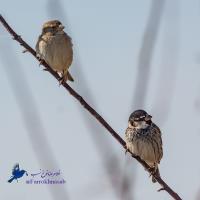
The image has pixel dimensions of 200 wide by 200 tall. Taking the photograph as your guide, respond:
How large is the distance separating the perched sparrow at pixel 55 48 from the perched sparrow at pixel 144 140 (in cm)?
112

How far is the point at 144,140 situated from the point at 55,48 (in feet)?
5.89

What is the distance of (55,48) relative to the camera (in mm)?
8289

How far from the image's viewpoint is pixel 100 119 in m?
3.37

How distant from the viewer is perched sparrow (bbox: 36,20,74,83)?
8109 mm

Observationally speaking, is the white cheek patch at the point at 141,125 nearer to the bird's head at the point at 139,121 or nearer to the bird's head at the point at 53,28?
the bird's head at the point at 139,121

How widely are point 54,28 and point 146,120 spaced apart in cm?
200

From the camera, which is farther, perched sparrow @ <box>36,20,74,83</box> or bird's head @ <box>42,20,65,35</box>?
bird's head @ <box>42,20,65,35</box>

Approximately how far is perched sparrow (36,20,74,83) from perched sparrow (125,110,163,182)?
1.12m

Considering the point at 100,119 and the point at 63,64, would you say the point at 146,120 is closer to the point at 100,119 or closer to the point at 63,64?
the point at 63,64

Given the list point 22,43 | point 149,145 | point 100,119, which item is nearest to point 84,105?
point 100,119

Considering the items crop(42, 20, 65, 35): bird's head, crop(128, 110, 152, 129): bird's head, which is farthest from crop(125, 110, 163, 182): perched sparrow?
crop(42, 20, 65, 35): bird's head

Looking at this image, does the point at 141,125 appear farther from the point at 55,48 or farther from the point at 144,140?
the point at 55,48

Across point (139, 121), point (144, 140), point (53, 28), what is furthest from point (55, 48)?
point (144, 140)

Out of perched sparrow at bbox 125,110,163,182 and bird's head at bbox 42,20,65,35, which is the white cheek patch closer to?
perched sparrow at bbox 125,110,163,182
